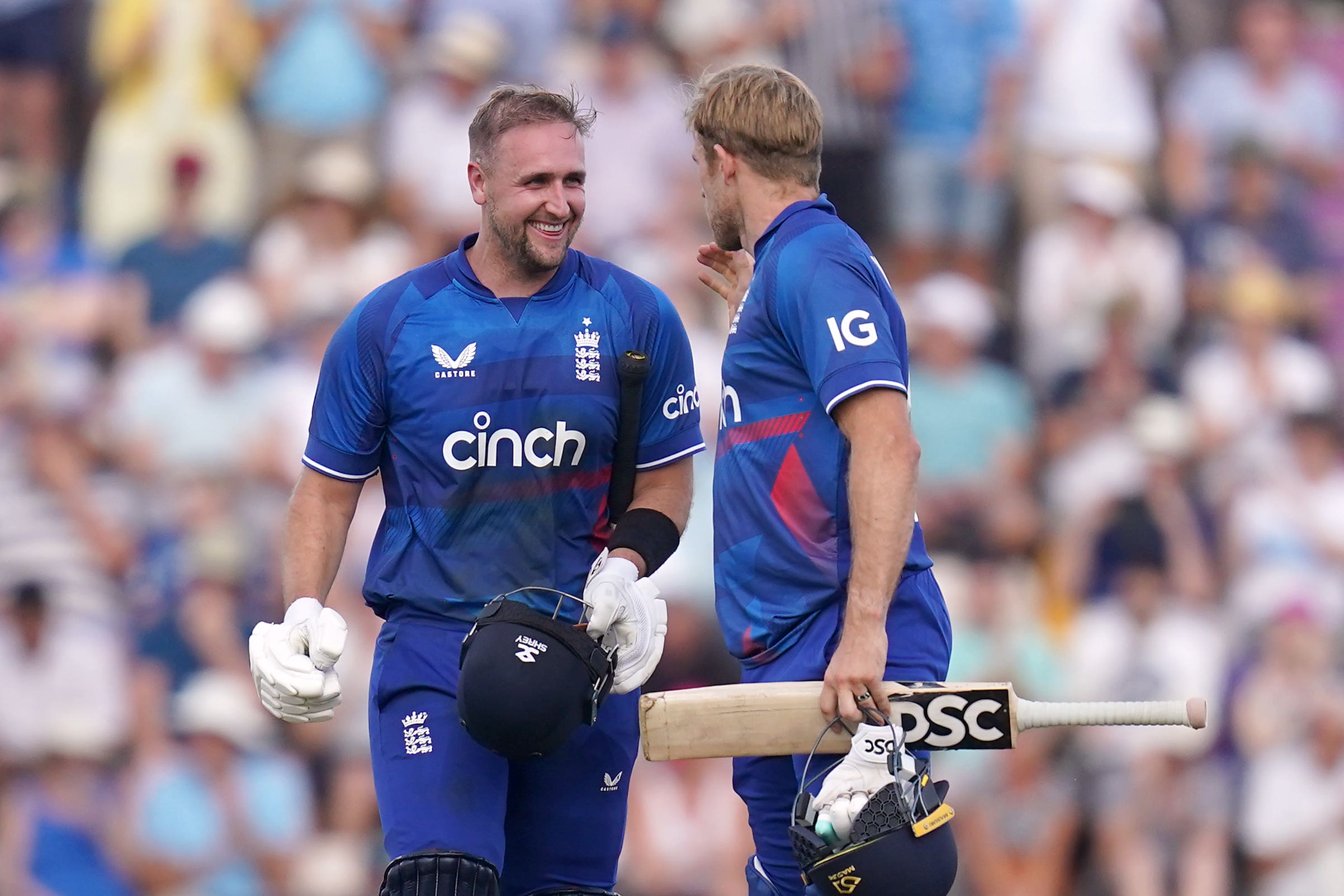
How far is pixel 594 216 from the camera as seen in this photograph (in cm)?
916

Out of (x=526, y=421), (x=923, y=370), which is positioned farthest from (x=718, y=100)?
(x=923, y=370)

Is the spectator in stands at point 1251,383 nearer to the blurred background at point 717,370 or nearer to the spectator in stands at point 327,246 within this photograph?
the blurred background at point 717,370

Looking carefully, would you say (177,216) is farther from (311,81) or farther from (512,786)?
(512,786)

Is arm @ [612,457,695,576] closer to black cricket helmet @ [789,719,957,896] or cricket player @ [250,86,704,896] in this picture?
cricket player @ [250,86,704,896]

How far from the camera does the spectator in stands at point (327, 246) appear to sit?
8812 mm

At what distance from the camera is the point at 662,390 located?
476cm

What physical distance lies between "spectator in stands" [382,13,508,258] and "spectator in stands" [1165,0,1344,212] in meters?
3.81

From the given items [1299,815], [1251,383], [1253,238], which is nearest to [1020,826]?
[1299,815]

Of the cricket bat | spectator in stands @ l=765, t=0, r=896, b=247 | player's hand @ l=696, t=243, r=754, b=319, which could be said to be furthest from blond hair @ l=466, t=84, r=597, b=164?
spectator in stands @ l=765, t=0, r=896, b=247

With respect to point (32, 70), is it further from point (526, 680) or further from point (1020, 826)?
point (526, 680)

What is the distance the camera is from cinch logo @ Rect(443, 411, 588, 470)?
14.8ft

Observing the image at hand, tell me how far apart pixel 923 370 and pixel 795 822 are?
5239 millimetres

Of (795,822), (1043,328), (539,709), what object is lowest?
(795,822)

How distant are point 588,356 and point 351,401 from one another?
619 millimetres
